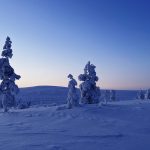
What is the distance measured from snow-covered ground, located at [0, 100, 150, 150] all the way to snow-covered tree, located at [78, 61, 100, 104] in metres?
18.3

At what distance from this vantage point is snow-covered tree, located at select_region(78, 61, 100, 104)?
49.5m

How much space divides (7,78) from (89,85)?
53.6 ft

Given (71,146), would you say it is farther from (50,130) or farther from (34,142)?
(50,130)

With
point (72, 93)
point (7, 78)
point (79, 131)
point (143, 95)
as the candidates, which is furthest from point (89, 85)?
point (143, 95)

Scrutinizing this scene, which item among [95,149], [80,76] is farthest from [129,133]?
[80,76]

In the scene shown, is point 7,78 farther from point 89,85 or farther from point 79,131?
point 79,131

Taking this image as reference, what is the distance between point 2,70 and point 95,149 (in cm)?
2466

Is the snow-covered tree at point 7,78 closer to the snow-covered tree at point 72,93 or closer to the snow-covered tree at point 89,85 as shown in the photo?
the snow-covered tree at point 72,93

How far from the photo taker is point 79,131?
20969 mm

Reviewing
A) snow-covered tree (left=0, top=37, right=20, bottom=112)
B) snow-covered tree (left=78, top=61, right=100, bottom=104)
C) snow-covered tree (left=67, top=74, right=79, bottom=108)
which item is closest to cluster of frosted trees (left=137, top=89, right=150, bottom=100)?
snow-covered tree (left=78, top=61, right=100, bottom=104)

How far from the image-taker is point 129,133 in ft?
66.8

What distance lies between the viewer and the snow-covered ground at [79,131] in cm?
1650

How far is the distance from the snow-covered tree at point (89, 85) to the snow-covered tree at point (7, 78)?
44.2 feet

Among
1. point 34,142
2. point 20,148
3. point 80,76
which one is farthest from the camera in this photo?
point 80,76
